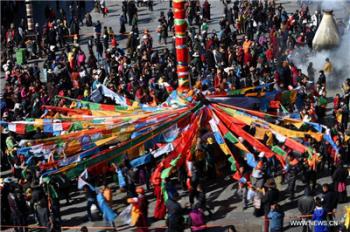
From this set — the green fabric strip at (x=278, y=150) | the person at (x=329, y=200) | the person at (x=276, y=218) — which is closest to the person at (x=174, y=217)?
the person at (x=276, y=218)

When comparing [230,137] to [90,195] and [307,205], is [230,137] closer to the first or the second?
[307,205]

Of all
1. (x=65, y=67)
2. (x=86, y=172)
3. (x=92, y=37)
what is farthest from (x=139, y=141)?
(x=92, y=37)

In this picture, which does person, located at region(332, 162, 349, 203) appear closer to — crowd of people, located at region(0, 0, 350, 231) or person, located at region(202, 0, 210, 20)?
crowd of people, located at region(0, 0, 350, 231)

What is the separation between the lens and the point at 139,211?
722 inches

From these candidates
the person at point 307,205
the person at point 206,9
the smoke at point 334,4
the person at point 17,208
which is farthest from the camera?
the smoke at point 334,4

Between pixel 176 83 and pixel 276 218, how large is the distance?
10.7 m

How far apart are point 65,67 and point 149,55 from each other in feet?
11.6

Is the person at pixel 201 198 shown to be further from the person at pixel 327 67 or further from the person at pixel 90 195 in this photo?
the person at pixel 327 67

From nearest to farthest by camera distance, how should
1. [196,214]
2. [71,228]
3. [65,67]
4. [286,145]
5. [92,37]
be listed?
[196,214] → [71,228] → [286,145] → [65,67] → [92,37]

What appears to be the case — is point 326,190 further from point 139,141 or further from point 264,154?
point 139,141

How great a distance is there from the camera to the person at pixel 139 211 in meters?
18.3

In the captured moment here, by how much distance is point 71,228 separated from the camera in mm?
19484

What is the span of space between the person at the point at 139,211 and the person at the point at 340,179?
486 cm

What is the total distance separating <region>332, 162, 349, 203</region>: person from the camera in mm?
19094
